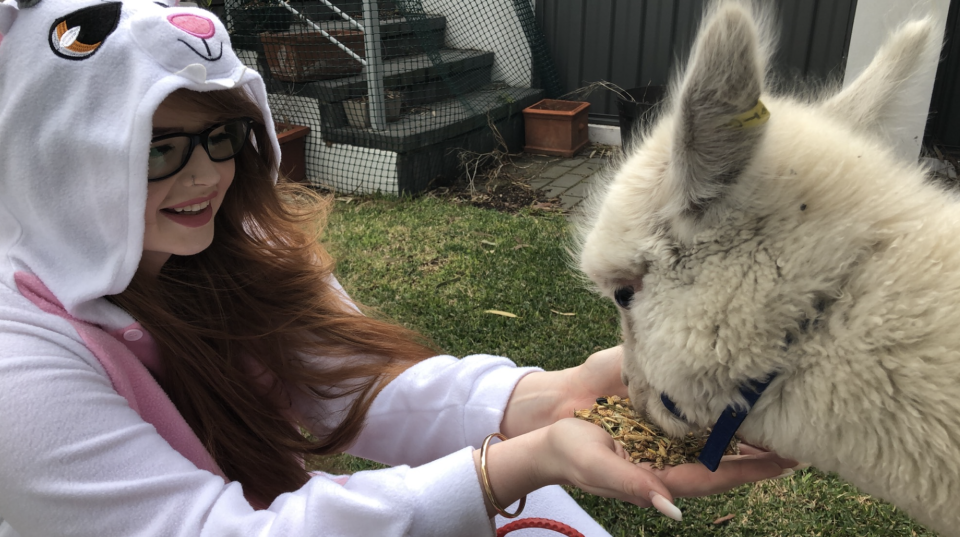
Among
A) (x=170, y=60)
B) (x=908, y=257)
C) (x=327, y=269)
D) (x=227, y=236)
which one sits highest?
(x=170, y=60)

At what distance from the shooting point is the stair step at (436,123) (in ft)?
19.7

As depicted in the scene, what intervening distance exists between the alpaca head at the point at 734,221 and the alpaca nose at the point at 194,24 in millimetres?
950

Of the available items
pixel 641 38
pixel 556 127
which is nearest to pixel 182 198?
pixel 556 127

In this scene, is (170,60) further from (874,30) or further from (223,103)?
(874,30)

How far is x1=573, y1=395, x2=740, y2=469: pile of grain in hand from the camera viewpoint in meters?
1.53

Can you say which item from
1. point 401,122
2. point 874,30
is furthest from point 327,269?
point 401,122

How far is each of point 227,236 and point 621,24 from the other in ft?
21.2

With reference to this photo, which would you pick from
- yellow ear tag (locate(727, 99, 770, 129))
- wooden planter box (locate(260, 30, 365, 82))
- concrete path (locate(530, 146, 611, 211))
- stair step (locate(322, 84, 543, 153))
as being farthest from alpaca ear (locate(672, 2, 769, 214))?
wooden planter box (locate(260, 30, 365, 82))

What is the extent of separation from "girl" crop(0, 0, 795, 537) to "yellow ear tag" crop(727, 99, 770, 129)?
0.69 meters

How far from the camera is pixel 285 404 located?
6.53 feet

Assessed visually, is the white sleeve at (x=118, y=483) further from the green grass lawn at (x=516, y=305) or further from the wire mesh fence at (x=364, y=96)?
the wire mesh fence at (x=364, y=96)

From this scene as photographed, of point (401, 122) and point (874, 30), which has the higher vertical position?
point (874, 30)

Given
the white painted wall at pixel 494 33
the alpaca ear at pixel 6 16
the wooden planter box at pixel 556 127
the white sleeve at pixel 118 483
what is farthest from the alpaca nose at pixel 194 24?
the white painted wall at pixel 494 33

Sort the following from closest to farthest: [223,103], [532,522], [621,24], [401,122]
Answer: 1. [223,103]
2. [532,522]
3. [401,122]
4. [621,24]
